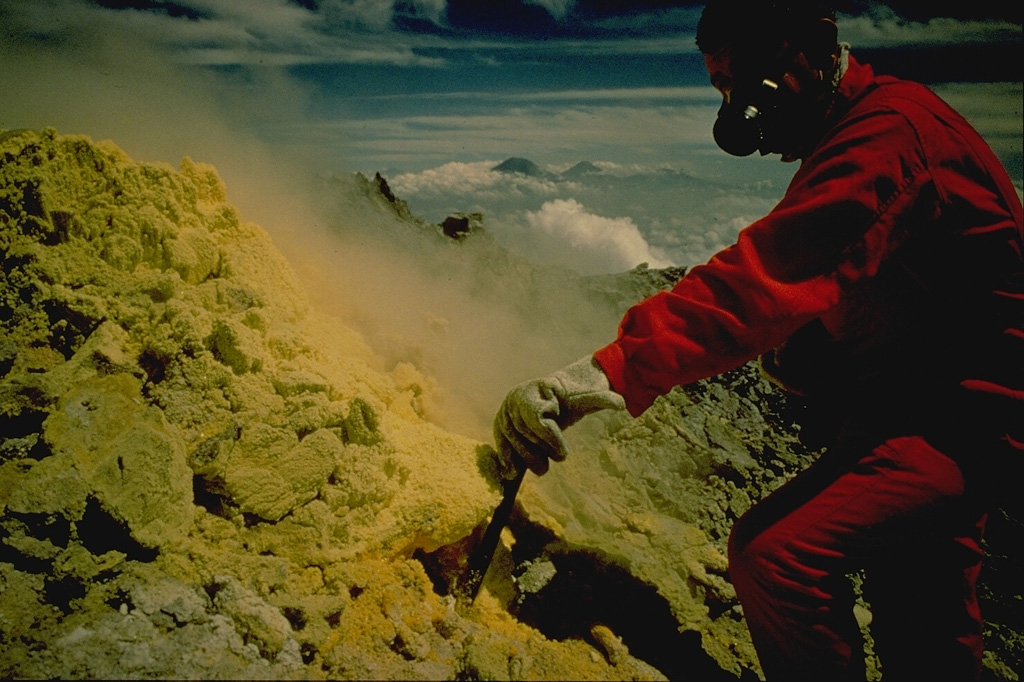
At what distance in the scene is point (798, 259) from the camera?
4.73ft

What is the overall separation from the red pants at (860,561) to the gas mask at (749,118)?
1211mm

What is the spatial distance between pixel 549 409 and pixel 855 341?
3.77ft

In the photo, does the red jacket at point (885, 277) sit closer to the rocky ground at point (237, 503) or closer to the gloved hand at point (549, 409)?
the gloved hand at point (549, 409)

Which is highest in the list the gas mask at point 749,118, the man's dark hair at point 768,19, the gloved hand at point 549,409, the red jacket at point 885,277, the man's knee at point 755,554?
the man's dark hair at point 768,19

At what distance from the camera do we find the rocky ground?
1396 mm

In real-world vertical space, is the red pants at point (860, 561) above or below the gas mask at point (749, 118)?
below

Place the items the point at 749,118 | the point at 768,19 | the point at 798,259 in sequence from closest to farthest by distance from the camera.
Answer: the point at 798,259
the point at 768,19
the point at 749,118

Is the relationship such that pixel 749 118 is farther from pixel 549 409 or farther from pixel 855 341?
pixel 549 409

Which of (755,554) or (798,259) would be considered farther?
(755,554)

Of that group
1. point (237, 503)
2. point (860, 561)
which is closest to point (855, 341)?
point (860, 561)

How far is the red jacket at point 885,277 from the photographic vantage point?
1.42 metres

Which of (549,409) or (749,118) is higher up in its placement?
(749,118)

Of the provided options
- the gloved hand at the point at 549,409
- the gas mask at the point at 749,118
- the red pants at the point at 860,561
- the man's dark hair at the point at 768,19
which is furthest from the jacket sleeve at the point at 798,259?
the red pants at the point at 860,561

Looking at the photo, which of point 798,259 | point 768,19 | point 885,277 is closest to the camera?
point 798,259
